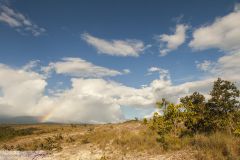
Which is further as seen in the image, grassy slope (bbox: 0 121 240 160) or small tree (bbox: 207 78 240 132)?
small tree (bbox: 207 78 240 132)

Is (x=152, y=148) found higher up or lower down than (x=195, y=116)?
lower down

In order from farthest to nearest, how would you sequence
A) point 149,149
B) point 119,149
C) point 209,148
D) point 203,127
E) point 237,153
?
1. point 203,127
2. point 119,149
3. point 149,149
4. point 209,148
5. point 237,153

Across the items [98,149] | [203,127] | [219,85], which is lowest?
[98,149]

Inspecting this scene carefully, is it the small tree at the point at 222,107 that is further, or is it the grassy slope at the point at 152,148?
the small tree at the point at 222,107

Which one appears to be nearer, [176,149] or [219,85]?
[176,149]

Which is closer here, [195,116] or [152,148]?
[152,148]

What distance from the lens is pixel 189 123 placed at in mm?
27906

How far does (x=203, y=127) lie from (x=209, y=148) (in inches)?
373

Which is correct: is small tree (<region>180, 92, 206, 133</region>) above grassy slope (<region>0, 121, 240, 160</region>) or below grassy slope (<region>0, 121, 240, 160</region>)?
above

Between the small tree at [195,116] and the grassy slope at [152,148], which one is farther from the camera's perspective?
the small tree at [195,116]

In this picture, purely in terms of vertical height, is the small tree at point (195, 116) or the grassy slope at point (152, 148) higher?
the small tree at point (195, 116)

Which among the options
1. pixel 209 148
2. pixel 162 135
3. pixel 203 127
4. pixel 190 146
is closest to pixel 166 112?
pixel 162 135

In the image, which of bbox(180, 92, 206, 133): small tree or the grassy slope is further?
bbox(180, 92, 206, 133): small tree

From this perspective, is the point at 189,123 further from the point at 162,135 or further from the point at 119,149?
the point at 119,149
